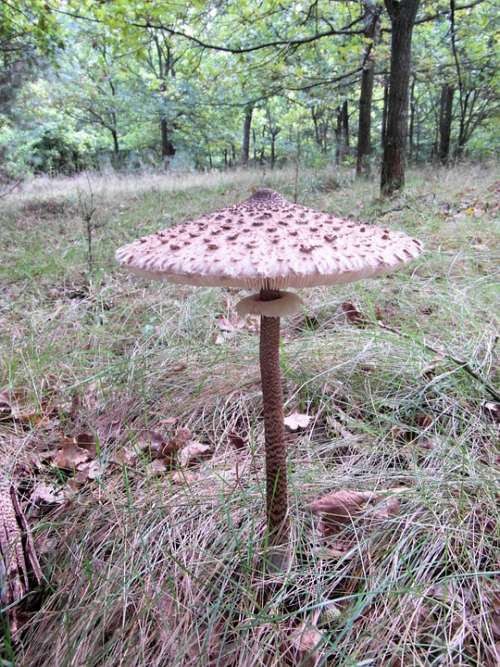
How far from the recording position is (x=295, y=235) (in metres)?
1.14

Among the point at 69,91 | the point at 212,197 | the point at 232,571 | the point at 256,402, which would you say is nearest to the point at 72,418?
the point at 256,402

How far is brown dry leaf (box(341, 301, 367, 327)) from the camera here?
10.3ft

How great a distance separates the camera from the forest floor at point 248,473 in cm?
133

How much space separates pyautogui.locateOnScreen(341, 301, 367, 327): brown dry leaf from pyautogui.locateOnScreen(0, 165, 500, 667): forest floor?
2 cm

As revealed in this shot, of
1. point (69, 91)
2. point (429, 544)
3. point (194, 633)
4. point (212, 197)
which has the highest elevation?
point (69, 91)

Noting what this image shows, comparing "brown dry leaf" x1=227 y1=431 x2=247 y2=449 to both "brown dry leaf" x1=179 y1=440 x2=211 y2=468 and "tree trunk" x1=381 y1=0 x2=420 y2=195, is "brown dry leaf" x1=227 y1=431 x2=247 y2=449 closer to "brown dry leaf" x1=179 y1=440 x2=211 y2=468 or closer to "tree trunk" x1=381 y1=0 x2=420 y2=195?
"brown dry leaf" x1=179 y1=440 x2=211 y2=468

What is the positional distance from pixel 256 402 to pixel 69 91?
21.3m

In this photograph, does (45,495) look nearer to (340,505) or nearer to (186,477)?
(186,477)

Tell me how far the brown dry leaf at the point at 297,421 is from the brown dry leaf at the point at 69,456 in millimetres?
1070

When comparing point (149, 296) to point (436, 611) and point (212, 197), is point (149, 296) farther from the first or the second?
point (212, 197)

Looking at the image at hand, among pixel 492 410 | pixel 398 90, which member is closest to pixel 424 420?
pixel 492 410

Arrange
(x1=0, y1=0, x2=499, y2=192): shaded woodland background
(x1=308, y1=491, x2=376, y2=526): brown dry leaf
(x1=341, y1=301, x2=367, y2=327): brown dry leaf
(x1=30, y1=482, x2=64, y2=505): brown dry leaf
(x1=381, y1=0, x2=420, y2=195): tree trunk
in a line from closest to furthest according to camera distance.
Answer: (x1=308, y1=491, x2=376, y2=526): brown dry leaf < (x1=30, y1=482, x2=64, y2=505): brown dry leaf < (x1=341, y1=301, x2=367, y2=327): brown dry leaf < (x1=381, y1=0, x2=420, y2=195): tree trunk < (x1=0, y1=0, x2=499, y2=192): shaded woodland background

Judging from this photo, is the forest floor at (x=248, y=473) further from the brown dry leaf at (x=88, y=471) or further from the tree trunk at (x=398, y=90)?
the tree trunk at (x=398, y=90)

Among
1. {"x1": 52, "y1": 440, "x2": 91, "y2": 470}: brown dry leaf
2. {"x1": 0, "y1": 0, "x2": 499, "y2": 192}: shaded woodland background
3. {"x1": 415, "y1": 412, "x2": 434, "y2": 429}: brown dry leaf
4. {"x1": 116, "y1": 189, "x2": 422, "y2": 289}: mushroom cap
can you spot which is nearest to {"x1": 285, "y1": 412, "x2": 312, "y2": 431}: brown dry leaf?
{"x1": 415, "y1": 412, "x2": 434, "y2": 429}: brown dry leaf
